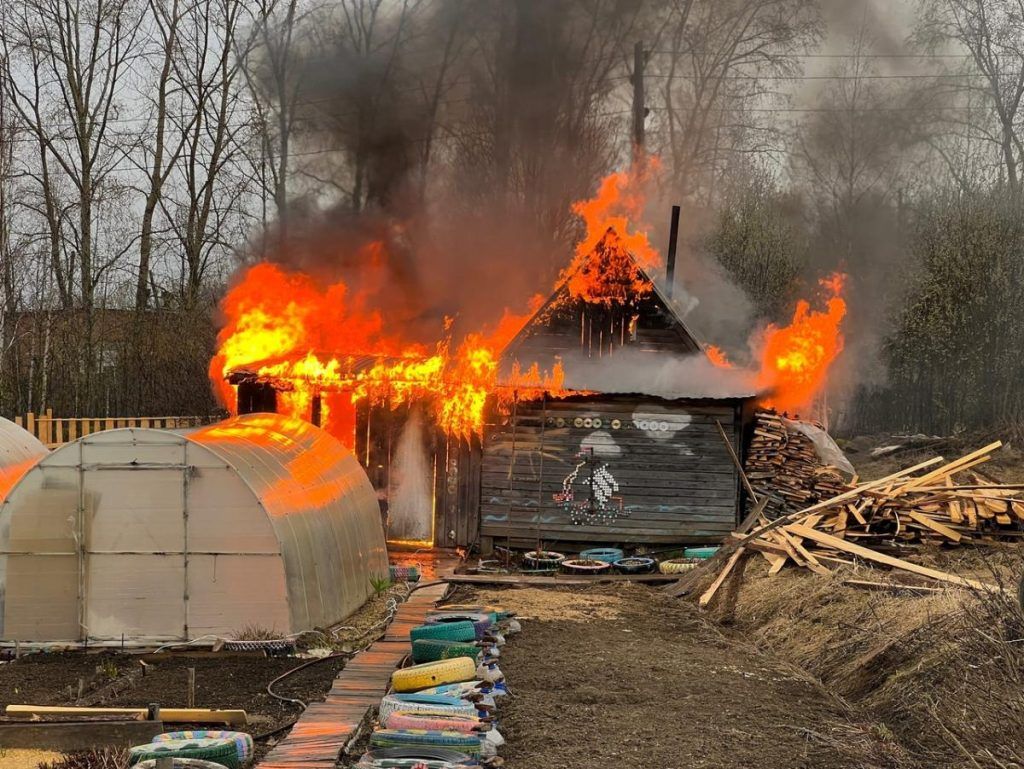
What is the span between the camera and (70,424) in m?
21.9

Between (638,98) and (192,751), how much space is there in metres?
24.8

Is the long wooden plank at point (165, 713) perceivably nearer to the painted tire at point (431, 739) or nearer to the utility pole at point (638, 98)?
the painted tire at point (431, 739)

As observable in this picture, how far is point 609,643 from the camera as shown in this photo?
10.8 metres

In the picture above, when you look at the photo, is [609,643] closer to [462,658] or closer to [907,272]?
[462,658]

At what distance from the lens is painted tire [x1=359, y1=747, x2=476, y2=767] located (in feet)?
21.8

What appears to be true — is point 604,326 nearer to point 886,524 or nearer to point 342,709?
point 886,524

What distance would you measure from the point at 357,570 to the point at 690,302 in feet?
63.3

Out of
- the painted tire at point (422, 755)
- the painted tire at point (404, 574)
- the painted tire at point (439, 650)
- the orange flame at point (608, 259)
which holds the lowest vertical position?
the painted tire at point (404, 574)

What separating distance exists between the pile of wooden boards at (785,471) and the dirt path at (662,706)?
22.5 ft

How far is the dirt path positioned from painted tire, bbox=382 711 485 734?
0.33m

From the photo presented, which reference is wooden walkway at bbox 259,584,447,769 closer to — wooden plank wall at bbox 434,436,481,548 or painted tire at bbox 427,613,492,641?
painted tire at bbox 427,613,492,641

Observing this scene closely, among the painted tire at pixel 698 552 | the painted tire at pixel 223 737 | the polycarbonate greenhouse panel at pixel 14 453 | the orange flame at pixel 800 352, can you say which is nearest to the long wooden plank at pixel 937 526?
the painted tire at pixel 698 552

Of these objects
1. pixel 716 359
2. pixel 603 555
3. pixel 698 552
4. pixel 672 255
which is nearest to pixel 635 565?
pixel 603 555

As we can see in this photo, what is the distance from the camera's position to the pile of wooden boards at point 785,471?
18.2 m
